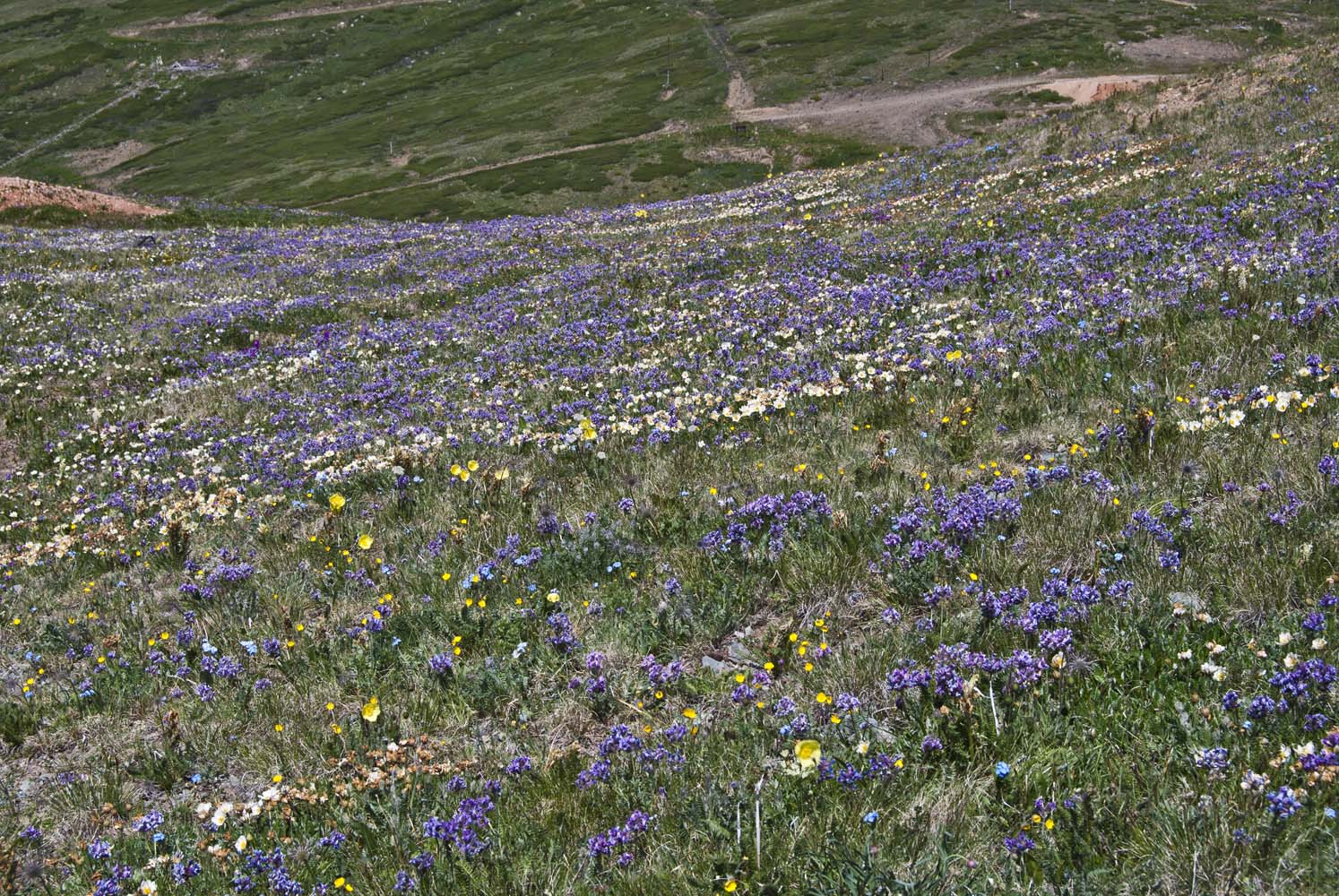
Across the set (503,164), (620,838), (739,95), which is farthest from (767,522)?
(739,95)

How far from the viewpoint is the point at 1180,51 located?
96562 millimetres

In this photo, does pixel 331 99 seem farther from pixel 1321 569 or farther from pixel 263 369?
pixel 1321 569

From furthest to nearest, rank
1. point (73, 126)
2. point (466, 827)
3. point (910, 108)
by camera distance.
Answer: point (73, 126) < point (910, 108) < point (466, 827)

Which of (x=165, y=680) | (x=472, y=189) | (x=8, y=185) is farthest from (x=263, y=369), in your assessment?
(x=472, y=189)

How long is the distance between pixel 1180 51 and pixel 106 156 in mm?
158893

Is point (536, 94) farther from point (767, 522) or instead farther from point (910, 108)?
point (767, 522)

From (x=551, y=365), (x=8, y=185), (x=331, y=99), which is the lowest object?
(x=551, y=365)

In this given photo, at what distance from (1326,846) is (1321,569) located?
76.4 inches

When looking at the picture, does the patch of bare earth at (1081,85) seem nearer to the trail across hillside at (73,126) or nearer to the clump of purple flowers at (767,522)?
the clump of purple flowers at (767,522)

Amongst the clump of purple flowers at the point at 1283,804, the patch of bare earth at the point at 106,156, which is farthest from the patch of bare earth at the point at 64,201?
the patch of bare earth at the point at 106,156

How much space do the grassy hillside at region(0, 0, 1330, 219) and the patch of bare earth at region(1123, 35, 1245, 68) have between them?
1955 mm

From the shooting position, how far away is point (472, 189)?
277 feet

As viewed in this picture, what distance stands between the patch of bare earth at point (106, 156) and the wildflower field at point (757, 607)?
151 meters

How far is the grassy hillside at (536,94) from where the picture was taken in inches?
3332
